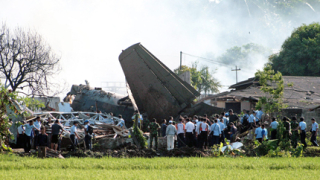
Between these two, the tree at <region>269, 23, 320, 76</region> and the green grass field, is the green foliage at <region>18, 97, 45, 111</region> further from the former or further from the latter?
the tree at <region>269, 23, 320, 76</region>

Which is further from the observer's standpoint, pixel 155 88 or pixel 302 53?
pixel 302 53

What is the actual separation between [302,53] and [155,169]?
3510 centimetres

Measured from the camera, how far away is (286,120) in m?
16.8

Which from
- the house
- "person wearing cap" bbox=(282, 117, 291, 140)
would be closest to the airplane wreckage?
the house

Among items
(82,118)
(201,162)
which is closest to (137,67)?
(82,118)

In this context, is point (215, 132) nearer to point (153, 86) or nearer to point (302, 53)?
point (153, 86)

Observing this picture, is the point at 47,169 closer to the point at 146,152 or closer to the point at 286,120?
the point at 146,152

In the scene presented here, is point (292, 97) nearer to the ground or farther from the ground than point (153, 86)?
nearer to the ground

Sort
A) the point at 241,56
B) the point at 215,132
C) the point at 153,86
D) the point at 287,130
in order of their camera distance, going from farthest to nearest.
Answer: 1. the point at 241,56
2. the point at 153,86
3. the point at 215,132
4. the point at 287,130

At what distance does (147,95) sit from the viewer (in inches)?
1000

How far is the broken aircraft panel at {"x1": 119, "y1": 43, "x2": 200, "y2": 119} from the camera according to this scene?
24094mm

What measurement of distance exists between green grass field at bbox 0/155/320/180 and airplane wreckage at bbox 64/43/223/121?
1122 centimetres

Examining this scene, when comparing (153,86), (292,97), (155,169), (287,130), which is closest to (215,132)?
(287,130)

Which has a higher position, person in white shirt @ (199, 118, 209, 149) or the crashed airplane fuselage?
the crashed airplane fuselage
